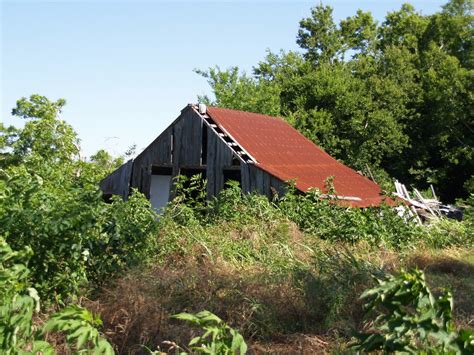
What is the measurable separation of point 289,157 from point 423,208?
432cm

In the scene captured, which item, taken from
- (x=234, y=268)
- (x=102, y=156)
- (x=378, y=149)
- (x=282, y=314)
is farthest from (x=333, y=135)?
(x=282, y=314)

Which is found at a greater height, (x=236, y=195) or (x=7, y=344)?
(x=236, y=195)

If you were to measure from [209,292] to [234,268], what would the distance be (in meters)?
1.62

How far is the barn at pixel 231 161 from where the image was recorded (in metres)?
15.4

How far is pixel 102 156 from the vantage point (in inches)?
1189

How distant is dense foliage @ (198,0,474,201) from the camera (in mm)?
29016

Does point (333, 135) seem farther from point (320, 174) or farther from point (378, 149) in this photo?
point (320, 174)

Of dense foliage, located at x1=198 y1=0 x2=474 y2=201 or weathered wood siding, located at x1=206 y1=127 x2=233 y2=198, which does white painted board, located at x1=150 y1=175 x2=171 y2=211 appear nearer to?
weathered wood siding, located at x1=206 y1=127 x2=233 y2=198

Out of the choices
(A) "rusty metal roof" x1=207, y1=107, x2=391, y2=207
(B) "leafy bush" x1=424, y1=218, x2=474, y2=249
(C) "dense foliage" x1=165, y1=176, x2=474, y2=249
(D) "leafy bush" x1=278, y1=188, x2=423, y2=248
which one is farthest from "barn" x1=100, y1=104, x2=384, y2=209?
(B) "leafy bush" x1=424, y1=218, x2=474, y2=249

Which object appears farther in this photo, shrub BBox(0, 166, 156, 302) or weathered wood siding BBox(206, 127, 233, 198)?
weathered wood siding BBox(206, 127, 233, 198)

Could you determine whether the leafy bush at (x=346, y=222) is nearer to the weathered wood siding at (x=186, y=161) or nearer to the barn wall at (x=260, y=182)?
the barn wall at (x=260, y=182)

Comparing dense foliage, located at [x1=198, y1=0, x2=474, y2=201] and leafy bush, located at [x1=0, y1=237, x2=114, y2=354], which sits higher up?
dense foliage, located at [x1=198, y1=0, x2=474, y2=201]

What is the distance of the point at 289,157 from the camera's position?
1773 centimetres

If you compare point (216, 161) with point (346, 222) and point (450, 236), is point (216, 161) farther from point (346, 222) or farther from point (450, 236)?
point (450, 236)
